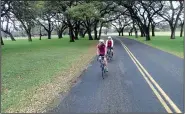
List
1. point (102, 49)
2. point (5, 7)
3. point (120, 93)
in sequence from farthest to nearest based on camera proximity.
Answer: point (5, 7)
point (102, 49)
point (120, 93)

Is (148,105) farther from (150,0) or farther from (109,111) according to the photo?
(150,0)

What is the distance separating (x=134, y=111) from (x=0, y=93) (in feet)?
16.3

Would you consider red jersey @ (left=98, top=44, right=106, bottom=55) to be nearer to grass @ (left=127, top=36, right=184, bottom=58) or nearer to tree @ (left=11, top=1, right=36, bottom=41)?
grass @ (left=127, top=36, right=184, bottom=58)

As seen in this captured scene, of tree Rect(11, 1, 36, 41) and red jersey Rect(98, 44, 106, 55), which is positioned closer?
red jersey Rect(98, 44, 106, 55)

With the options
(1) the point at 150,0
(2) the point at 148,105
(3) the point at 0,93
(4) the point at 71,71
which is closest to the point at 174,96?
(2) the point at 148,105

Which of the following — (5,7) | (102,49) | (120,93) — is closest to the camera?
(120,93)

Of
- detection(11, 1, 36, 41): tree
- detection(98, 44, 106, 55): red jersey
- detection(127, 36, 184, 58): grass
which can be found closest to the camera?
detection(98, 44, 106, 55): red jersey

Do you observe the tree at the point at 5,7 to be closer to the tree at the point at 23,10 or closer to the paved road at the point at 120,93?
the tree at the point at 23,10

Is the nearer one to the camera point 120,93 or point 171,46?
point 120,93

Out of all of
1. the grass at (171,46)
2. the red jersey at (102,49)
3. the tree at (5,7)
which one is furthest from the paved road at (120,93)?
the tree at (5,7)

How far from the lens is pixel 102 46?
45.4ft

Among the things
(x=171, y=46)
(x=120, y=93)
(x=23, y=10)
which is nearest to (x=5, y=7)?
(x=23, y=10)

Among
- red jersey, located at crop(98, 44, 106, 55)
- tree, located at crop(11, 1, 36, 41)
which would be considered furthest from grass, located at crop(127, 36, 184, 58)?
tree, located at crop(11, 1, 36, 41)

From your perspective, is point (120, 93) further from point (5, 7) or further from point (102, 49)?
point (5, 7)
